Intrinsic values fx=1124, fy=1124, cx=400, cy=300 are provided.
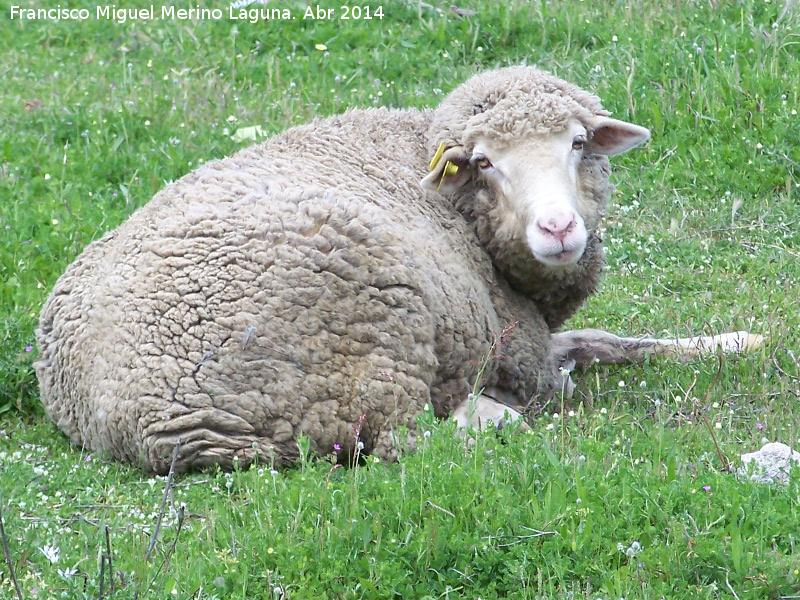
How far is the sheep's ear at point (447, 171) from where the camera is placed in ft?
17.7

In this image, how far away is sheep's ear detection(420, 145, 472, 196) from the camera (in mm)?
5406

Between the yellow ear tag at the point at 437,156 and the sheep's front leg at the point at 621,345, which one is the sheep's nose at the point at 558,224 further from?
the sheep's front leg at the point at 621,345

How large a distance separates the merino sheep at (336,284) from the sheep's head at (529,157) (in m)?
0.01

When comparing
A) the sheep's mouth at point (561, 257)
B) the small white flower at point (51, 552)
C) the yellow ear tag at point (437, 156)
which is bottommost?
the small white flower at point (51, 552)

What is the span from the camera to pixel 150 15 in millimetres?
10977

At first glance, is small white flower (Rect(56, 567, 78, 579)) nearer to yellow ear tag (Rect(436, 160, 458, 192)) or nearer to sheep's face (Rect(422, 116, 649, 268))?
sheep's face (Rect(422, 116, 649, 268))

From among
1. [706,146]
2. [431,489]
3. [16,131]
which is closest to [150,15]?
[16,131]

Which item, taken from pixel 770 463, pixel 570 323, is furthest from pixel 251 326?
pixel 570 323

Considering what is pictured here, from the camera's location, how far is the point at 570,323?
659 centimetres

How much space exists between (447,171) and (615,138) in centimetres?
89

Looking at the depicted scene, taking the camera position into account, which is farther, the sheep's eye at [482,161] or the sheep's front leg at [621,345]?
the sheep's front leg at [621,345]

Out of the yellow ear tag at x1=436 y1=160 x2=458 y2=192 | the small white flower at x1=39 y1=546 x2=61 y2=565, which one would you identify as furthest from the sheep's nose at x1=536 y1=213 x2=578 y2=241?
the small white flower at x1=39 y1=546 x2=61 y2=565

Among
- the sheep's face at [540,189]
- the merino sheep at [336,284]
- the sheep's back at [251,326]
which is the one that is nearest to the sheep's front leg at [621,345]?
the merino sheep at [336,284]

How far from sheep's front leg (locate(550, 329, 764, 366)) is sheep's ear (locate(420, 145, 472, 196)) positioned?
3.27 feet
